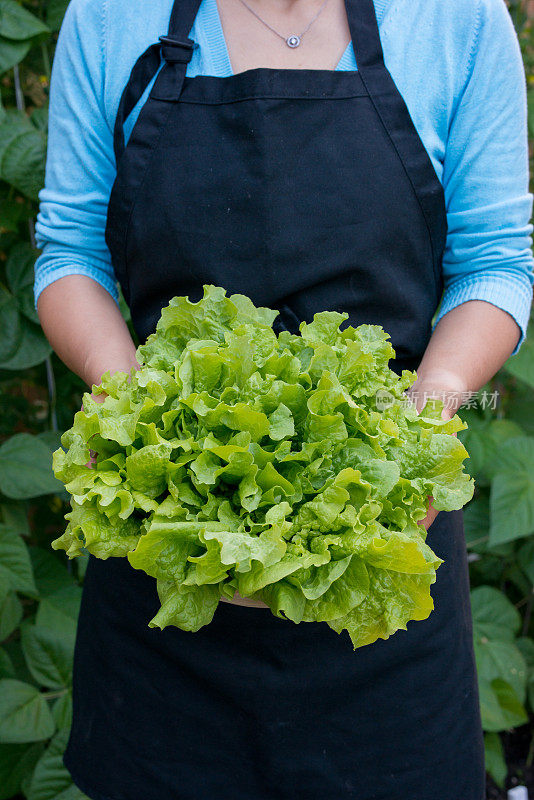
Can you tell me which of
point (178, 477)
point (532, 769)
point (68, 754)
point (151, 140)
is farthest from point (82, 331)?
point (532, 769)

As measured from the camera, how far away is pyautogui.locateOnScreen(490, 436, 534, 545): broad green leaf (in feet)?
5.57

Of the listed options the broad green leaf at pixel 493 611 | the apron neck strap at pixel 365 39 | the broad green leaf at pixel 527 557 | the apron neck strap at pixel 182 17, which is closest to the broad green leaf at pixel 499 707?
the broad green leaf at pixel 493 611

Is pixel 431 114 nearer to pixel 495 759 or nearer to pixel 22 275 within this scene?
pixel 22 275

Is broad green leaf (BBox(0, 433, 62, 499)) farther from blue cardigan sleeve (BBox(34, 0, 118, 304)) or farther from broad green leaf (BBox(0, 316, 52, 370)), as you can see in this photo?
blue cardigan sleeve (BBox(34, 0, 118, 304))

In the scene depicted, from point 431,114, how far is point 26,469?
1.03 meters

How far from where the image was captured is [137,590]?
1064 mm

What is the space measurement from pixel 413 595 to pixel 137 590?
44cm

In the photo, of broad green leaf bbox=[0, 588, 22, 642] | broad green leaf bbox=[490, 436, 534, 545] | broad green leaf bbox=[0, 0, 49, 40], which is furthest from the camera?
broad green leaf bbox=[490, 436, 534, 545]

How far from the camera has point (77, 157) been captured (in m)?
1.10

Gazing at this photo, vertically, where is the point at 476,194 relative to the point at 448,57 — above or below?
below

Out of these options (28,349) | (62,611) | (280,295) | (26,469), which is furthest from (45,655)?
(280,295)

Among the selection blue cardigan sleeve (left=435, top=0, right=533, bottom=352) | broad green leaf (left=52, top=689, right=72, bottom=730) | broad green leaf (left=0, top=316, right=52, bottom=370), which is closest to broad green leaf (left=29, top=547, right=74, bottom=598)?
broad green leaf (left=52, top=689, right=72, bottom=730)

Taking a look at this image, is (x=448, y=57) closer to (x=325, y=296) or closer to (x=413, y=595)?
(x=325, y=296)

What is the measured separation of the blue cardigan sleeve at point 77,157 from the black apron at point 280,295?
43 millimetres
